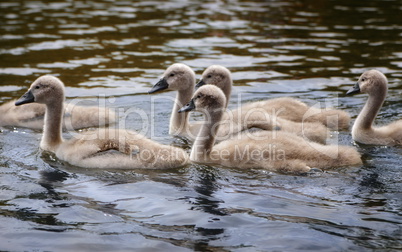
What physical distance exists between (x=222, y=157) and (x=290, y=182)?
0.95m

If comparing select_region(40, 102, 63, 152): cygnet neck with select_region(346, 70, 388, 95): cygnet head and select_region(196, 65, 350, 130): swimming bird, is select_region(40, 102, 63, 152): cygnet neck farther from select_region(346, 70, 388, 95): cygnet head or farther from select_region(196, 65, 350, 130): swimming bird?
select_region(346, 70, 388, 95): cygnet head

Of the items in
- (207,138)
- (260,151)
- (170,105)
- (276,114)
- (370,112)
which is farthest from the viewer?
(170,105)

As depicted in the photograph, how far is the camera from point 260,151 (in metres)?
7.49

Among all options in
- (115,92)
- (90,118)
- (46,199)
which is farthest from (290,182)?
(115,92)

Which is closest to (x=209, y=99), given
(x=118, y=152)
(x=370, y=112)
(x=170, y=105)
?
(x=118, y=152)

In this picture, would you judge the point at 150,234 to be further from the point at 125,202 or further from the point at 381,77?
the point at 381,77

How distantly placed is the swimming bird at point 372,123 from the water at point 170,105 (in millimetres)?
208

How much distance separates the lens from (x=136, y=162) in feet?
24.6

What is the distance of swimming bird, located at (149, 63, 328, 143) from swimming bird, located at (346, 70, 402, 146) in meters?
0.52

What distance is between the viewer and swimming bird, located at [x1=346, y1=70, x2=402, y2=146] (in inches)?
336

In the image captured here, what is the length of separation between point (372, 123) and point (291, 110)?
1120mm

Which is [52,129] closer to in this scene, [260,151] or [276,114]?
[260,151]

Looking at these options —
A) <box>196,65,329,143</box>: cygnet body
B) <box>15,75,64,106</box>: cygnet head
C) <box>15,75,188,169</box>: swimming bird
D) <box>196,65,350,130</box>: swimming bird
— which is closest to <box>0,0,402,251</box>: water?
<box>15,75,188,169</box>: swimming bird

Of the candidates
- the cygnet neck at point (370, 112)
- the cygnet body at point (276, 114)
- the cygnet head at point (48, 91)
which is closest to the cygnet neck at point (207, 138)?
the cygnet body at point (276, 114)
